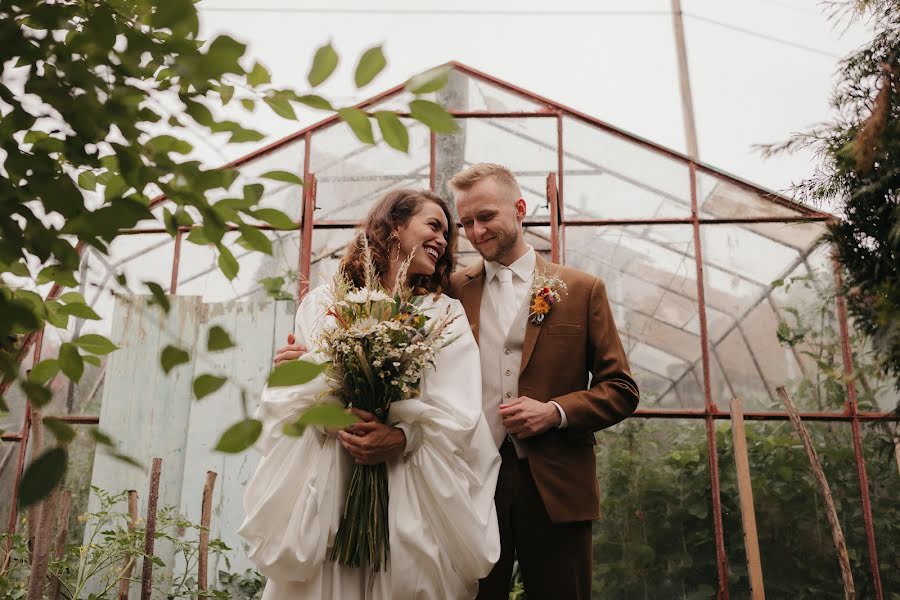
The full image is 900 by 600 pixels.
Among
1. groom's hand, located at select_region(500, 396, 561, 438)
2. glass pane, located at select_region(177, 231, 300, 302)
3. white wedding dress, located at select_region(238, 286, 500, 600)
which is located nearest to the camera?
white wedding dress, located at select_region(238, 286, 500, 600)

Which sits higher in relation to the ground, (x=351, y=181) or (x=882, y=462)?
(x=351, y=181)

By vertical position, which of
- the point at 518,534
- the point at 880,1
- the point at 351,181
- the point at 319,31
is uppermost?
the point at 319,31

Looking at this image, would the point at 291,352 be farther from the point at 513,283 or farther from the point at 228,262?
the point at 228,262

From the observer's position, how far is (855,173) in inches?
76.0

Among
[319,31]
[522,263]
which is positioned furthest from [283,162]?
[319,31]

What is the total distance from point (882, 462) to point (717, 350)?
3.68ft

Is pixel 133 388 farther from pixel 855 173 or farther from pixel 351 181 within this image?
pixel 855 173

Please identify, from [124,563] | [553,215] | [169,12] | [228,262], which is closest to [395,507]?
[228,262]

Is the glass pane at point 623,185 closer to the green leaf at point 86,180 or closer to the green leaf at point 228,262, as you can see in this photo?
the green leaf at point 86,180

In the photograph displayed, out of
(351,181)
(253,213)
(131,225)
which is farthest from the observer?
(351,181)

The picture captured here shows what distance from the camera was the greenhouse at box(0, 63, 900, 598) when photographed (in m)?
4.48

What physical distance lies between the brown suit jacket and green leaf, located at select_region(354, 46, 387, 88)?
2053 mm

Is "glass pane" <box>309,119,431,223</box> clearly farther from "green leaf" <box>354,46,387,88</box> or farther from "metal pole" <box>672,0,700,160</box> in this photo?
"metal pole" <box>672,0,700,160</box>

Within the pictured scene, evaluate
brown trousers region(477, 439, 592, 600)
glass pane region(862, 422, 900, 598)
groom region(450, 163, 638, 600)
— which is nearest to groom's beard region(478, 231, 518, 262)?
groom region(450, 163, 638, 600)
